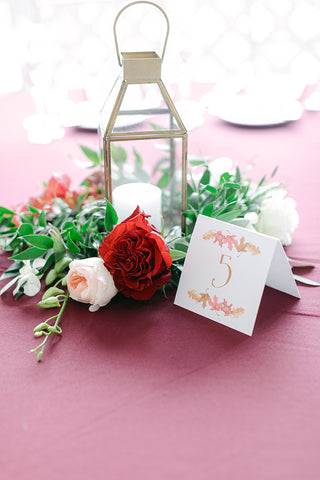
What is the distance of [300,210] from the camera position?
1344 mm

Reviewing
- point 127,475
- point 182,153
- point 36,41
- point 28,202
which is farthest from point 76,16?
point 127,475

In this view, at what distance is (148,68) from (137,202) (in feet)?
0.88

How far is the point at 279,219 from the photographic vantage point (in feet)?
3.76

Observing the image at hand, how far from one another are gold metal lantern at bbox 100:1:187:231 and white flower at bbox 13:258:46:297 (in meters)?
0.21

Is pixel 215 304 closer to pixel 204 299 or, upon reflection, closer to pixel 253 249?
pixel 204 299

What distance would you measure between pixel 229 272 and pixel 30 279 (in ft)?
1.34

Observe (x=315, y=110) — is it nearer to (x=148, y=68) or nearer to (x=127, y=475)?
(x=148, y=68)

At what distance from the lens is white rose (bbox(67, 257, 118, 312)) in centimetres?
93

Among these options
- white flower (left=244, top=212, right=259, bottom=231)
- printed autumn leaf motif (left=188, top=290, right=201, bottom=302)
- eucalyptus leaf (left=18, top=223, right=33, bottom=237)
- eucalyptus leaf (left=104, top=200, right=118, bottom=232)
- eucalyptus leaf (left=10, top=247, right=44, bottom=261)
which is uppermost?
eucalyptus leaf (left=104, top=200, right=118, bottom=232)

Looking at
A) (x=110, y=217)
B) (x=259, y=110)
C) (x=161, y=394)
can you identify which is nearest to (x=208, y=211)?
(x=110, y=217)

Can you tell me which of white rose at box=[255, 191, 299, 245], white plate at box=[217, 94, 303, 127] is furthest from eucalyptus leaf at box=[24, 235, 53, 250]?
white plate at box=[217, 94, 303, 127]

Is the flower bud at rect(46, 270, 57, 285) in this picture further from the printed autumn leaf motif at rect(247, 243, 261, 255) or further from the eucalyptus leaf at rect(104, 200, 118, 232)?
the printed autumn leaf motif at rect(247, 243, 261, 255)

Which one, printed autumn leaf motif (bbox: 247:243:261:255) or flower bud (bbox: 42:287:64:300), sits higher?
printed autumn leaf motif (bbox: 247:243:261:255)

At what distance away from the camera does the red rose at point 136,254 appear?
2.93 feet
